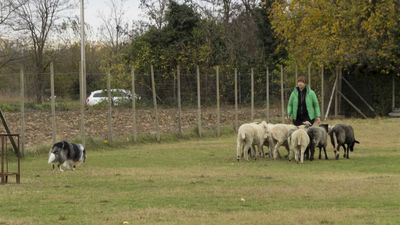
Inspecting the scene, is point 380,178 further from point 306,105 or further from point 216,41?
point 216,41

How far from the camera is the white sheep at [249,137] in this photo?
1834 cm

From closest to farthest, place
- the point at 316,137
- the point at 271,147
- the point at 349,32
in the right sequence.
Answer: the point at 316,137, the point at 271,147, the point at 349,32

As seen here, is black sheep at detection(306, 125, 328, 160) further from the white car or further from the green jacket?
the white car

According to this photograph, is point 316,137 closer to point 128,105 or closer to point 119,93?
point 128,105

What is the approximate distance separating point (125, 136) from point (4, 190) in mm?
11793

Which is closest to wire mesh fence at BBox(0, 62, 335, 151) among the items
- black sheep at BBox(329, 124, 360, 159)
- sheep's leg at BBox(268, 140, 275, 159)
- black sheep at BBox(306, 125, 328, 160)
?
sheep's leg at BBox(268, 140, 275, 159)

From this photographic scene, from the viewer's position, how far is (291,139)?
17.9 m

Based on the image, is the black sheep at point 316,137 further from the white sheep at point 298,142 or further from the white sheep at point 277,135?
the white sheep at point 277,135

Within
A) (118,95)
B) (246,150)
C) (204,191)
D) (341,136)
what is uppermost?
(118,95)

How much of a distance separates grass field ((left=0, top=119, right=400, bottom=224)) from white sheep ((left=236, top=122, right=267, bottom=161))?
49 centimetres

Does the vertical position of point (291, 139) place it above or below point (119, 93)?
below

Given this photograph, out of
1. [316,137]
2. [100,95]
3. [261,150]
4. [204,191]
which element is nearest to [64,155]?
[204,191]

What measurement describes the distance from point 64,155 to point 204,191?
4801 millimetres

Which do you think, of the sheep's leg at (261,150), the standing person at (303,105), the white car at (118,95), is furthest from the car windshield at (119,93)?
A: the standing person at (303,105)
